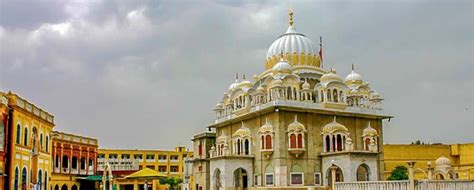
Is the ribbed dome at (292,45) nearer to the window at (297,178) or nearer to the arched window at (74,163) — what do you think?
the window at (297,178)

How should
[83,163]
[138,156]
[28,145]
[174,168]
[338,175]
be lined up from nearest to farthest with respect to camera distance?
[28,145]
[338,175]
[83,163]
[138,156]
[174,168]

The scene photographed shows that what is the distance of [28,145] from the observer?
1141 inches

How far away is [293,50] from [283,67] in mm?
3060

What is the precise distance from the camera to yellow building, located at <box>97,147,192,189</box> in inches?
2345

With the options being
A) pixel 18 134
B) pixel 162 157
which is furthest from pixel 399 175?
pixel 162 157

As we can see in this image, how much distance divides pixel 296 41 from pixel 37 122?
1680cm

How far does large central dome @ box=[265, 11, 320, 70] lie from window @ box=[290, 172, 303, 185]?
793 cm

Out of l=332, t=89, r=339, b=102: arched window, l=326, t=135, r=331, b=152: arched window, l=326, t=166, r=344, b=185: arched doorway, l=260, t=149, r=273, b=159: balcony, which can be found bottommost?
l=326, t=166, r=344, b=185: arched doorway

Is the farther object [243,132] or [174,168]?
[174,168]

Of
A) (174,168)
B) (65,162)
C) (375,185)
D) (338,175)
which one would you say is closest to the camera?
(375,185)

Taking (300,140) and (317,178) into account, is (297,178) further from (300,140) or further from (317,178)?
(300,140)

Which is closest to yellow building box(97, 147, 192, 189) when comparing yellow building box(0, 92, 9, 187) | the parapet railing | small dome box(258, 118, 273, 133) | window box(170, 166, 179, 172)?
window box(170, 166, 179, 172)

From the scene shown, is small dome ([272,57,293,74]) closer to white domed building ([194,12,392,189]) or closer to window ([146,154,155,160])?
white domed building ([194,12,392,189])

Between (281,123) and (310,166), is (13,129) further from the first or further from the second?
(310,166)
